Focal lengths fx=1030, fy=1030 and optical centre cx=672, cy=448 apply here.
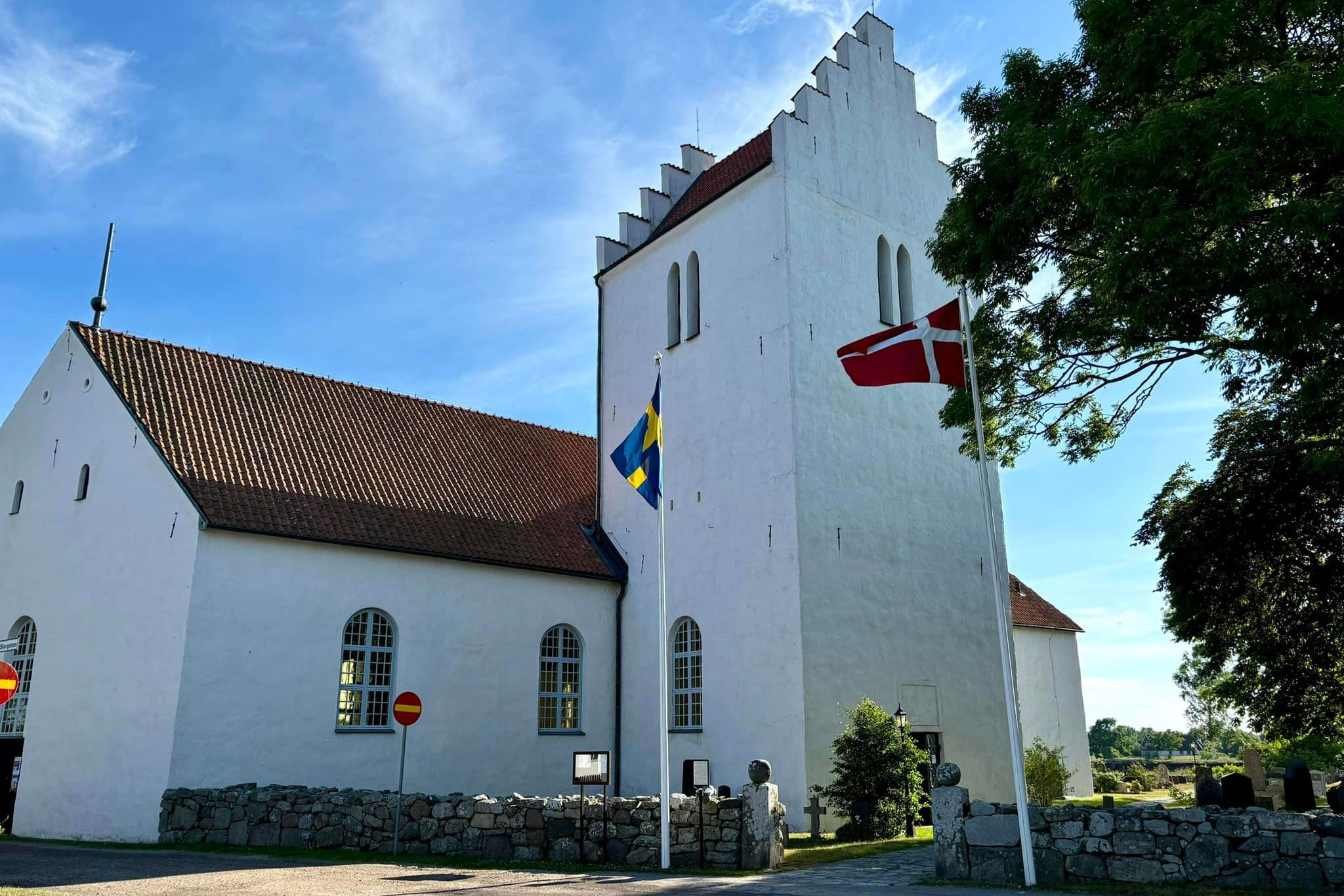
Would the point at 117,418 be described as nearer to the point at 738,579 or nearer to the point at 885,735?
the point at 738,579

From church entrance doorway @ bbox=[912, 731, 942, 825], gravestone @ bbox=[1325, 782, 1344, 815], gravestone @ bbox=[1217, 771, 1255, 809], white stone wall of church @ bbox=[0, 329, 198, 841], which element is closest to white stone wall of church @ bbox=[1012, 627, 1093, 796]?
church entrance doorway @ bbox=[912, 731, 942, 825]

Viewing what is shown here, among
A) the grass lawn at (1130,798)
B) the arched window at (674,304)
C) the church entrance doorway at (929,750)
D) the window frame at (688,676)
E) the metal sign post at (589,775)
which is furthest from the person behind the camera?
the grass lawn at (1130,798)

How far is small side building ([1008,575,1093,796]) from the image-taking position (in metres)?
29.9

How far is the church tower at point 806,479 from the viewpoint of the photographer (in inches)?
774

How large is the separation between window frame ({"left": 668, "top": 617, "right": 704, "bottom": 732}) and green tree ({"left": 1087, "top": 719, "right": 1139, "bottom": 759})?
106869 mm

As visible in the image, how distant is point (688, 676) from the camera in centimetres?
2125

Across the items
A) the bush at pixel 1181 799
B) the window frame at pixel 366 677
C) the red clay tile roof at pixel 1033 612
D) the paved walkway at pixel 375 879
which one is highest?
the red clay tile roof at pixel 1033 612

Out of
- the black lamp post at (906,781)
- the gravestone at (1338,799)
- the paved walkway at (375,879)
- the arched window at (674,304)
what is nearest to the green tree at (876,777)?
the black lamp post at (906,781)

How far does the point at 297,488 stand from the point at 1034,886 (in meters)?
14.7

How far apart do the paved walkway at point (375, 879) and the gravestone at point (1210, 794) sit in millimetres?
3500

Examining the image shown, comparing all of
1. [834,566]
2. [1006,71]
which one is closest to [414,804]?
[834,566]

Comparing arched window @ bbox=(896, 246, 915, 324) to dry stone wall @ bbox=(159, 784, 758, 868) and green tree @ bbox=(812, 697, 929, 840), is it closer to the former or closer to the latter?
green tree @ bbox=(812, 697, 929, 840)

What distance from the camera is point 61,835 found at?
58.6 feet

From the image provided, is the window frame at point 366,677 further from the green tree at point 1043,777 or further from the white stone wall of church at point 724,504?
the green tree at point 1043,777
